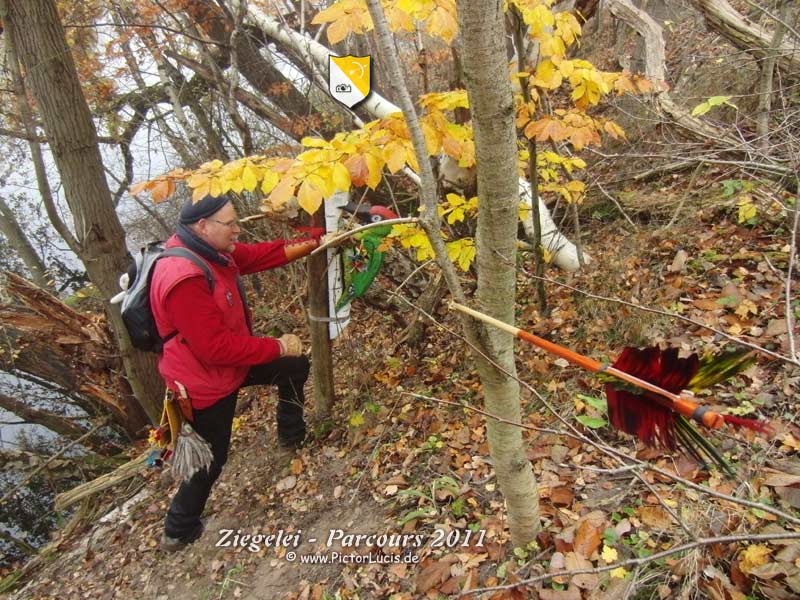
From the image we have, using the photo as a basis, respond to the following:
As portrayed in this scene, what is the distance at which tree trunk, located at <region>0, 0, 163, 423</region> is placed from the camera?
12.7 feet

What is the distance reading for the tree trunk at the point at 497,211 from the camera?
1.35 metres

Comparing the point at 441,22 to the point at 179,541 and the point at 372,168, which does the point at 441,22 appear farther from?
the point at 179,541

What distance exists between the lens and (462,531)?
9.27 ft

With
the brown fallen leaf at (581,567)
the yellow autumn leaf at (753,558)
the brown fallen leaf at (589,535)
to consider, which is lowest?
the brown fallen leaf at (581,567)

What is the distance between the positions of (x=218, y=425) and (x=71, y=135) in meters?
2.92

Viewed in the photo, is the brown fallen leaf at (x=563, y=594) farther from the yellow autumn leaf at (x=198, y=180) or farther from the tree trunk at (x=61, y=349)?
the tree trunk at (x=61, y=349)

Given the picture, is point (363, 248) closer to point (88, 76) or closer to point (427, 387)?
point (427, 387)

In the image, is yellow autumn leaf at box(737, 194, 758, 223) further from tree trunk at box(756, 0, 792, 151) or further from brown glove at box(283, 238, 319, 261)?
brown glove at box(283, 238, 319, 261)

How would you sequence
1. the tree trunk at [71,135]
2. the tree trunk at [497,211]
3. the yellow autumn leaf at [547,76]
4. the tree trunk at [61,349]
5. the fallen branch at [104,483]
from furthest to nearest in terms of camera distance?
the tree trunk at [61,349] → the fallen branch at [104,483] → the tree trunk at [71,135] → the yellow autumn leaf at [547,76] → the tree trunk at [497,211]

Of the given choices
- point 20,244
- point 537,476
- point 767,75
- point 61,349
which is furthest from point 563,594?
point 20,244

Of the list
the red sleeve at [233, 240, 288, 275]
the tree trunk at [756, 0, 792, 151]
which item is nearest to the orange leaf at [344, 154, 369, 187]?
the red sleeve at [233, 240, 288, 275]

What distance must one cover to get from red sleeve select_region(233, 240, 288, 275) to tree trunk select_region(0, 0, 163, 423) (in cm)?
213

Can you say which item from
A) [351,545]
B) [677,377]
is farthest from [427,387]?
[677,377]

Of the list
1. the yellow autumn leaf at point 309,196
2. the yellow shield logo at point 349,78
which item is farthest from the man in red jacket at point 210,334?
the yellow autumn leaf at point 309,196
